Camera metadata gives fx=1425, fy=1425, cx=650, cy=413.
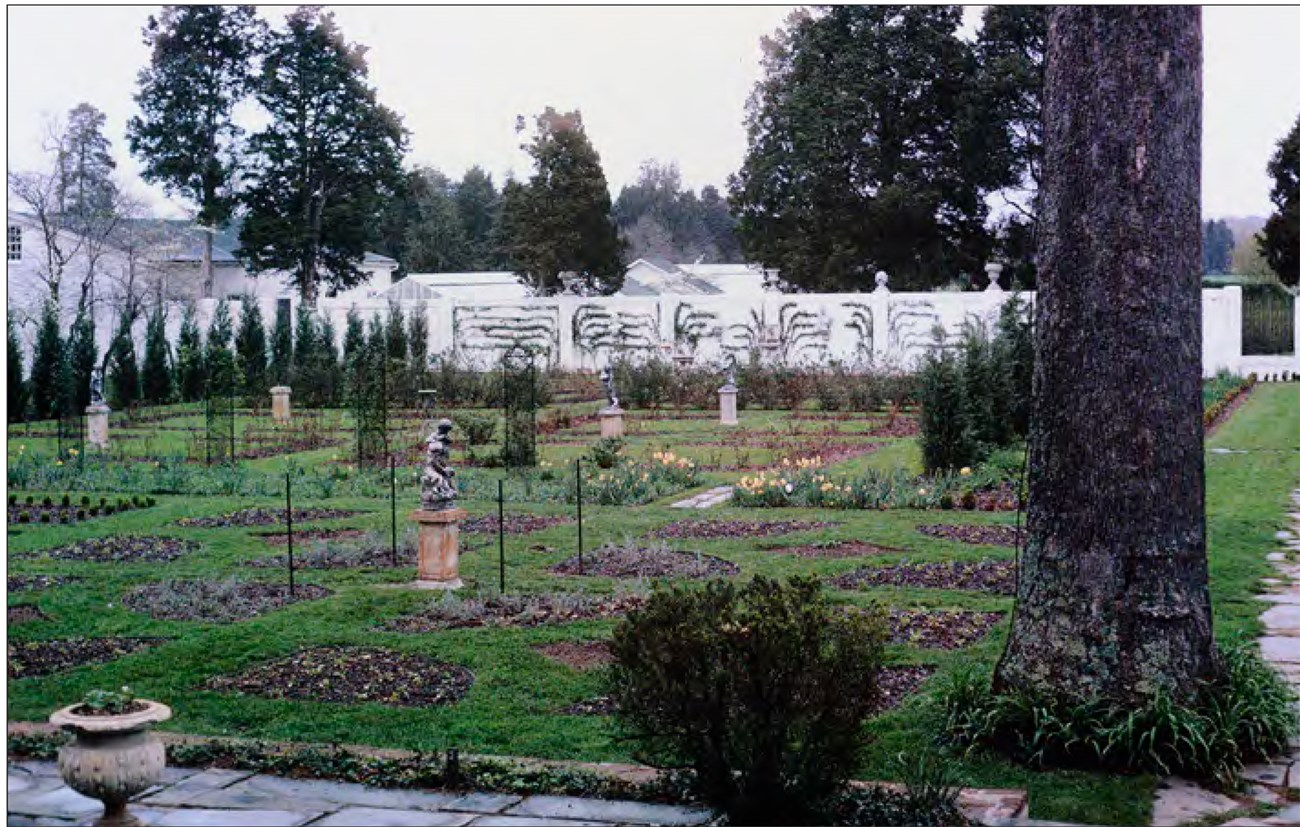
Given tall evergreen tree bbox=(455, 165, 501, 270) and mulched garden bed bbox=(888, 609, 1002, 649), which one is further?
tall evergreen tree bbox=(455, 165, 501, 270)

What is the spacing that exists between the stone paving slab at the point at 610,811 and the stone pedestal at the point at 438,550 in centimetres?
350

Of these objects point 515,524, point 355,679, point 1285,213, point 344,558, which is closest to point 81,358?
point 515,524

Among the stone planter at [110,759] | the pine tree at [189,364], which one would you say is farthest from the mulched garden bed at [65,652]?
the pine tree at [189,364]

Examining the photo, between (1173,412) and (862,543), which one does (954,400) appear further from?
(1173,412)

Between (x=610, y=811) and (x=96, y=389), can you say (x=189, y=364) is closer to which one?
(x=96, y=389)

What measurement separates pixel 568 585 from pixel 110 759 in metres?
3.98

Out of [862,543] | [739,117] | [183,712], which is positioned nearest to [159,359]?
[739,117]

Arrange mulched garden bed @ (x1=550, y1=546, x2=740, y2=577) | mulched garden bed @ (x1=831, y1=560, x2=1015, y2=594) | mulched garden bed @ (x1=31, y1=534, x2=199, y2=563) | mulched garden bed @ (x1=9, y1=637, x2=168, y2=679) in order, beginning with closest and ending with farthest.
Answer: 1. mulched garden bed @ (x1=9, y1=637, x2=168, y2=679)
2. mulched garden bed @ (x1=831, y1=560, x2=1015, y2=594)
3. mulched garden bed @ (x1=550, y1=546, x2=740, y2=577)
4. mulched garden bed @ (x1=31, y1=534, x2=199, y2=563)

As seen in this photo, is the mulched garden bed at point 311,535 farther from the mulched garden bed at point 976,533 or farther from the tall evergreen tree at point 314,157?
the tall evergreen tree at point 314,157

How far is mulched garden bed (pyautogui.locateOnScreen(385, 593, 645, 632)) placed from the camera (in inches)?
267

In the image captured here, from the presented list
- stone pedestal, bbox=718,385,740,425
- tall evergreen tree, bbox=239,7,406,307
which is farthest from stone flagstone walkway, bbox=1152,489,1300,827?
tall evergreen tree, bbox=239,7,406,307

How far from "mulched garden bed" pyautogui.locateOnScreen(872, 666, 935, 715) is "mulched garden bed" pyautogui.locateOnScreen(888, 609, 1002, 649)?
0.32m

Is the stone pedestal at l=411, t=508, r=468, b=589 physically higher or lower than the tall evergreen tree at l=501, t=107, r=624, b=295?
lower

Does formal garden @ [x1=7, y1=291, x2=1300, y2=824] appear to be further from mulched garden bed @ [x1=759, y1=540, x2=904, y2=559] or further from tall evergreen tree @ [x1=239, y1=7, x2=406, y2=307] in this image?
tall evergreen tree @ [x1=239, y1=7, x2=406, y2=307]
